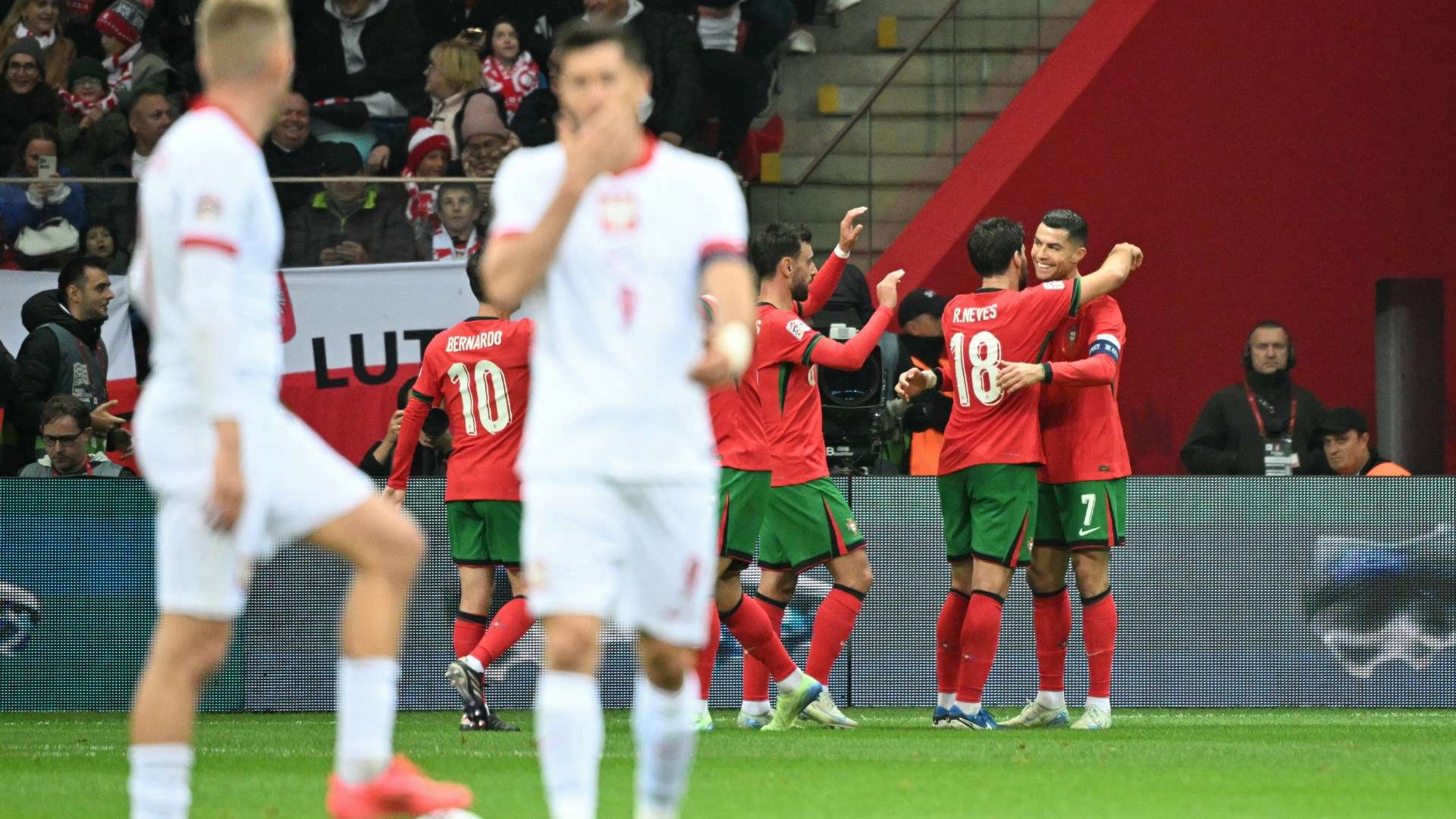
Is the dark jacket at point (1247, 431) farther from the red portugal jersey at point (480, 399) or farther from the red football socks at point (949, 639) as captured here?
the red portugal jersey at point (480, 399)

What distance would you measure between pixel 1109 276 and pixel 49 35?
9212mm

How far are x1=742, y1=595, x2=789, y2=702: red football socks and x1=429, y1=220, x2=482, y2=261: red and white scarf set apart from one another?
10.1ft

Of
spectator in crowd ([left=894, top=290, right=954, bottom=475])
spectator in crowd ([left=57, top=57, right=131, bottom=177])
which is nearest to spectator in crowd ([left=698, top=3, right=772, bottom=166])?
spectator in crowd ([left=894, top=290, right=954, bottom=475])

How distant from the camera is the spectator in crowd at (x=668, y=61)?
48.7ft

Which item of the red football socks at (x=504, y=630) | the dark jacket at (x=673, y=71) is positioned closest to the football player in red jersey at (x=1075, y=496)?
the red football socks at (x=504, y=630)

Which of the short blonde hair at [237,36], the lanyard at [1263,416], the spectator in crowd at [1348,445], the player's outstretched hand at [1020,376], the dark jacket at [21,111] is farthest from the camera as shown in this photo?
the dark jacket at [21,111]

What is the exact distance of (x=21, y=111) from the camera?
14.4 m

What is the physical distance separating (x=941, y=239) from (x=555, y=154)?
943 centimetres

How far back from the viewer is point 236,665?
37.4 feet

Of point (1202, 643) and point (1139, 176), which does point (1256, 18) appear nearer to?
point (1139, 176)

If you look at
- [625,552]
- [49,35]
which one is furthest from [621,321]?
[49,35]

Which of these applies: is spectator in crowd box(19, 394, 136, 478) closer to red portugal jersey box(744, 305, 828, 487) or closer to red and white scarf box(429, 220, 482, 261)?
red and white scarf box(429, 220, 482, 261)

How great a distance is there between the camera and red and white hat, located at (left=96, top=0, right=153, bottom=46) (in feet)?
50.5

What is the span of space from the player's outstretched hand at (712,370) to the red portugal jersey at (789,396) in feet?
15.9
